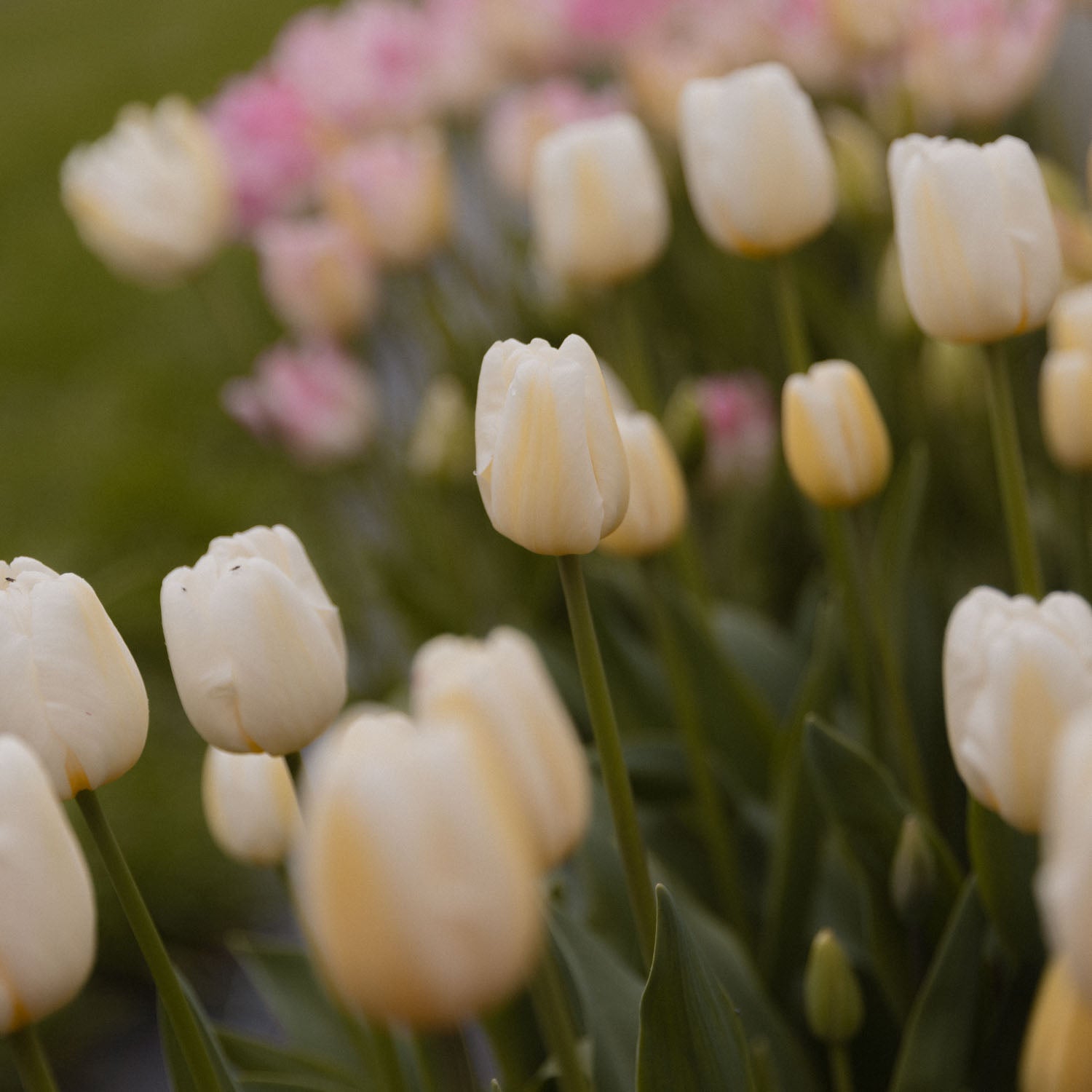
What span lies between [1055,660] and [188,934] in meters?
1.24

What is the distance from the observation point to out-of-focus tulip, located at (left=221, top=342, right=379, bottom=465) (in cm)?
122

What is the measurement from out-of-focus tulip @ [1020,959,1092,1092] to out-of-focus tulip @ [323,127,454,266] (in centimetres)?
103

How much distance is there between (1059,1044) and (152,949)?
0.97 ft

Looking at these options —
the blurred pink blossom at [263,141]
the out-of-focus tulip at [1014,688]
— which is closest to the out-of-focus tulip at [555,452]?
the out-of-focus tulip at [1014,688]

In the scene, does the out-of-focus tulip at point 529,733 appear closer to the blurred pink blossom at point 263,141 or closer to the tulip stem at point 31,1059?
the tulip stem at point 31,1059

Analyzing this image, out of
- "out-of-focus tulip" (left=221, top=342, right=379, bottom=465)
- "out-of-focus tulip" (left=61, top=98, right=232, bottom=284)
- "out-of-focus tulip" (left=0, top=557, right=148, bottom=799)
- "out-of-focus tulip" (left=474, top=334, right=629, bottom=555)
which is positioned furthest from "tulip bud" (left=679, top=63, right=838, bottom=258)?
"out-of-focus tulip" (left=61, top=98, right=232, bottom=284)

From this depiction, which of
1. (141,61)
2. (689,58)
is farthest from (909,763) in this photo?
(141,61)

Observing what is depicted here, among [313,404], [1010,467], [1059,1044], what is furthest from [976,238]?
[313,404]

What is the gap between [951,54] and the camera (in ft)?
3.59

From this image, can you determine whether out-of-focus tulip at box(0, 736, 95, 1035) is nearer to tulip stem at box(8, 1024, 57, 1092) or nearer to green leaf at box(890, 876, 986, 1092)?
tulip stem at box(8, 1024, 57, 1092)

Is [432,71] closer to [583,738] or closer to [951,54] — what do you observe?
[951,54]

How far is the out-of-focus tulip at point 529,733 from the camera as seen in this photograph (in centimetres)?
40

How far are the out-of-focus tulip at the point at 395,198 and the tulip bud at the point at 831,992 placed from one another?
0.86m

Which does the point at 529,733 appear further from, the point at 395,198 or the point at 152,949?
the point at 395,198
